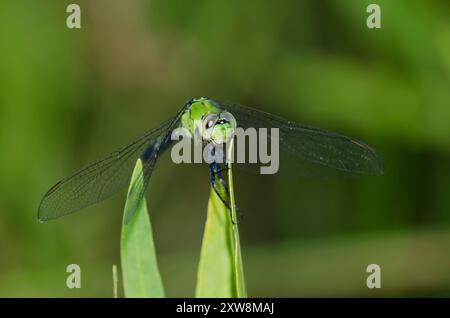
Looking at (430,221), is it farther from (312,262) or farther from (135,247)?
(135,247)

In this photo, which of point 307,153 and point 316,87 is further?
point 316,87

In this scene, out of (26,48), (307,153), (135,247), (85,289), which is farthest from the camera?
(26,48)

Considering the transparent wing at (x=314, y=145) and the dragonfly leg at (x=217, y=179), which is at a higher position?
the transparent wing at (x=314, y=145)

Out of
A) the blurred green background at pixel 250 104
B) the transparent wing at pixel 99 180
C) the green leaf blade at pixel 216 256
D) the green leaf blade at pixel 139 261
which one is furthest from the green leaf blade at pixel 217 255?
the blurred green background at pixel 250 104

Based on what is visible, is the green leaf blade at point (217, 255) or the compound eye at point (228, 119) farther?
the compound eye at point (228, 119)

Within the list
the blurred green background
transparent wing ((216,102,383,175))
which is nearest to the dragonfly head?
transparent wing ((216,102,383,175))

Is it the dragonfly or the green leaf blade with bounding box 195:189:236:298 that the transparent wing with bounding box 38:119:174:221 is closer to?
the dragonfly

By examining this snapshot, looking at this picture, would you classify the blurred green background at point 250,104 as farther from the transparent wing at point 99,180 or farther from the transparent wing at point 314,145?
the transparent wing at point 99,180

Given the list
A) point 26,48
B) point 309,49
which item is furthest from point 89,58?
point 309,49
